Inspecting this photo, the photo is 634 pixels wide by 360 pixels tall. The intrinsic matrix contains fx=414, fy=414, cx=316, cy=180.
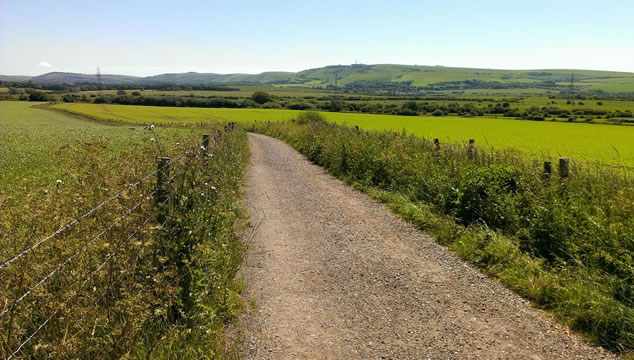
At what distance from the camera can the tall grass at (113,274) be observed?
3.04m

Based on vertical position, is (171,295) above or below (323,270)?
above

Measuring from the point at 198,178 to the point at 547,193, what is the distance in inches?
250

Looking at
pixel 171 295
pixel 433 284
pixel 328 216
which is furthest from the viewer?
pixel 328 216

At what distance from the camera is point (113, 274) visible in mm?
3662

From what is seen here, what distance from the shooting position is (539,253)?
675 centimetres

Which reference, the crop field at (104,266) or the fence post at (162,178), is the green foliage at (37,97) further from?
the crop field at (104,266)

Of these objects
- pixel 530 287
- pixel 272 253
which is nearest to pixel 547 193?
pixel 530 287

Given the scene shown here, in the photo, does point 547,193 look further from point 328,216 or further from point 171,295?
point 171,295

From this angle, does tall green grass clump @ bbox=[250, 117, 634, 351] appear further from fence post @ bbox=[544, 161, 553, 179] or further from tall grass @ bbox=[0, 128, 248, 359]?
tall grass @ bbox=[0, 128, 248, 359]

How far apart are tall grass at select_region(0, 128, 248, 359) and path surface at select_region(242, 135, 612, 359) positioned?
0.71 m

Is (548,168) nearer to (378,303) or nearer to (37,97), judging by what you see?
(378,303)

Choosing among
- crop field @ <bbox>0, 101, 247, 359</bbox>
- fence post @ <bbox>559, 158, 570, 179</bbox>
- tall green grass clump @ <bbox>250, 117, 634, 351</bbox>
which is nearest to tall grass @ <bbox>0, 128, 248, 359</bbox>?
crop field @ <bbox>0, 101, 247, 359</bbox>

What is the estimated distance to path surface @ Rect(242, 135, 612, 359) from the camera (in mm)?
4375

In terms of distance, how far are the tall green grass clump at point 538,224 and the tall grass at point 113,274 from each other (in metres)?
4.06
